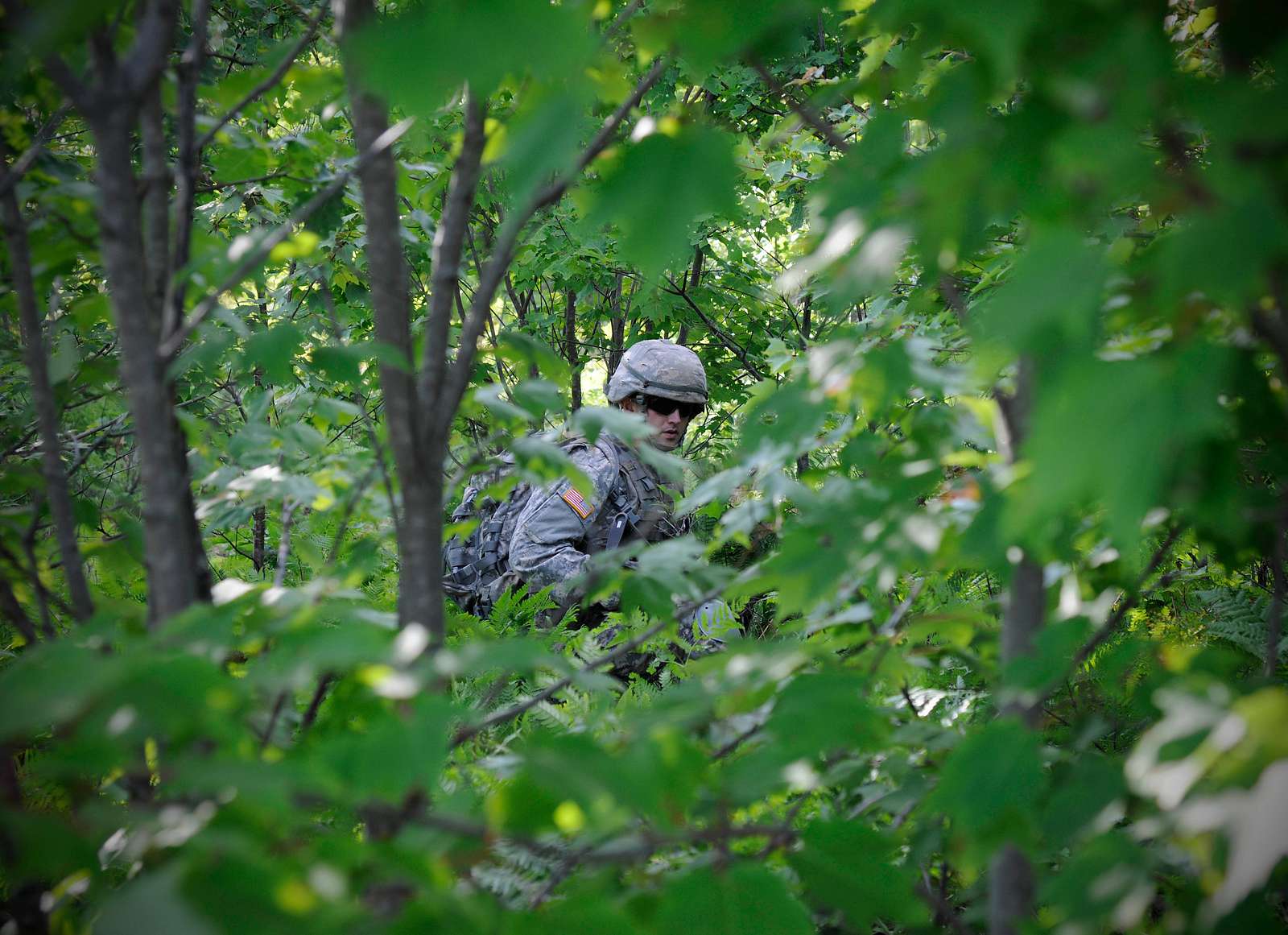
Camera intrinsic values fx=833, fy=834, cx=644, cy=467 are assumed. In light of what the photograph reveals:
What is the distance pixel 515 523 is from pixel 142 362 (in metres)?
3.29

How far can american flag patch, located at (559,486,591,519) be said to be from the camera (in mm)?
3975

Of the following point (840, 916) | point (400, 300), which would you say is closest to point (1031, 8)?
point (400, 300)

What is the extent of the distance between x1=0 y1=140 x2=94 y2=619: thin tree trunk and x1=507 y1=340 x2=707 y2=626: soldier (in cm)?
258

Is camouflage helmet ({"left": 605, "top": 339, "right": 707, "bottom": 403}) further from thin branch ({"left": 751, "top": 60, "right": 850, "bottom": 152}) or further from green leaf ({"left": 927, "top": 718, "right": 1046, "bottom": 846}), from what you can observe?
green leaf ({"left": 927, "top": 718, "right": 1046, "bottom": 846})

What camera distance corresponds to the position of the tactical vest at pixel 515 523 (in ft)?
13.6

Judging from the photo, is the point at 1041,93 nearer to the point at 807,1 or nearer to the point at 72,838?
the point at 807,1

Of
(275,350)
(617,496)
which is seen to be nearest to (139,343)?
(275,350)

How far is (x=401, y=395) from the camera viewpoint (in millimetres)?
1056

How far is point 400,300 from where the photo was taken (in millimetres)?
1087

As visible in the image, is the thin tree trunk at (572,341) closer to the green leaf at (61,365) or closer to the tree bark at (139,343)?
the green leaf at (61,365)

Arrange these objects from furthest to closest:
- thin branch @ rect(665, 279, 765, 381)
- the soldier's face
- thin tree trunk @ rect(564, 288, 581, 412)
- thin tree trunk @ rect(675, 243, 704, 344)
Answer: thin tree trunk @ rect(564, 288, 581, 412) → thin tree trunk @ rect(675, 243, 704, 344) → thin branch @ rect(665, 279, 765, 381) → the soldier's face

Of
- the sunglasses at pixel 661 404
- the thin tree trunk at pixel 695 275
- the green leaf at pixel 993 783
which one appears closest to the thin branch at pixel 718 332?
the thin tree trunk at pixel 695 275

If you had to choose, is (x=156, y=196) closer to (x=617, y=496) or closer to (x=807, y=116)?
(x=807, y=116)

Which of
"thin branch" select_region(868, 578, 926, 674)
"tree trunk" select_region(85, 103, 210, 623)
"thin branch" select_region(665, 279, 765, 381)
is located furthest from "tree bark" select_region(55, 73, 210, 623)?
"thin branch" select_region(665, 279, 765, 381)
